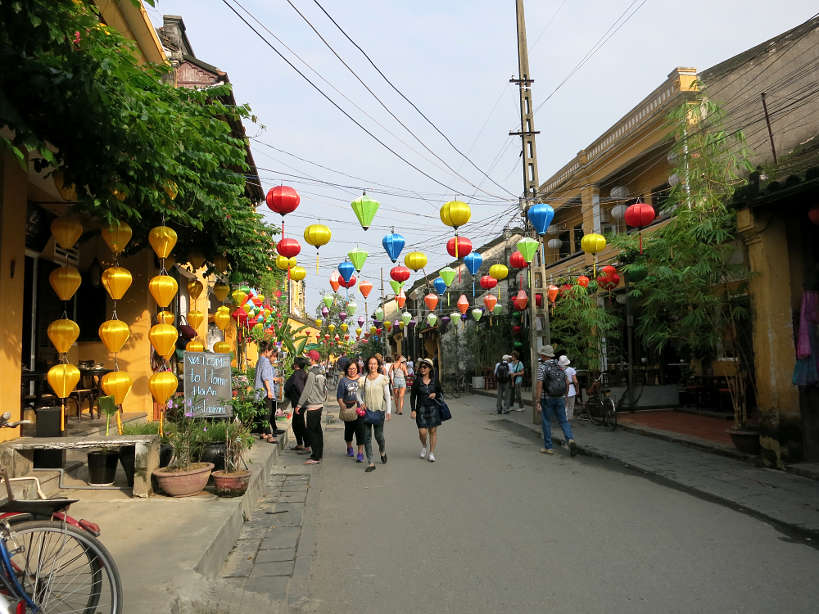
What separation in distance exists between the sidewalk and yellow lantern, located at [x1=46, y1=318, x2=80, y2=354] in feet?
25.6

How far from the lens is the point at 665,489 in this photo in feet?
25.9

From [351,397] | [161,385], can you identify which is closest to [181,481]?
[161,385]

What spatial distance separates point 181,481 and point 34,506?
11.4 feet

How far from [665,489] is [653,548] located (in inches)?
112

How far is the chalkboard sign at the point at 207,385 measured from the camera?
316 inches

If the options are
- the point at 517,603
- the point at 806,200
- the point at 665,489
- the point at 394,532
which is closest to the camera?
the point at 517,603

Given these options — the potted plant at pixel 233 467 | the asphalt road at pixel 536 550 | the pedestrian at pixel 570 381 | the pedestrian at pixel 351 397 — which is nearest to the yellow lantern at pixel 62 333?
the potted plant at pixel 233 467

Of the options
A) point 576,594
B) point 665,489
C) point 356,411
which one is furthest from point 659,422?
point 576,594

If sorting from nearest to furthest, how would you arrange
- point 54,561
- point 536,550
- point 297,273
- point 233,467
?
point 54,561
point 536,550
point 233,467
point 297,273

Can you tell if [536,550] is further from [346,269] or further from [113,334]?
[346,269]

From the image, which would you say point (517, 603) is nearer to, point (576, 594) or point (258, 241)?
point (576, 594)

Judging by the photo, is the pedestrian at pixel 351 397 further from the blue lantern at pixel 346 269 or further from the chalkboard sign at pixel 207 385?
the blue lantern at pixel 346 269

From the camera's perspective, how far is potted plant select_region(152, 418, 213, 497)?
259 inches

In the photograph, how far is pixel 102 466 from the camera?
22.5ft
